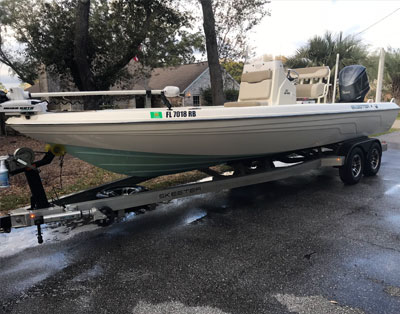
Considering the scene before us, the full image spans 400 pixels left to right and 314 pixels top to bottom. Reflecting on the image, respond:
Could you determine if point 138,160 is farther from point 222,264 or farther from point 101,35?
point 101,35

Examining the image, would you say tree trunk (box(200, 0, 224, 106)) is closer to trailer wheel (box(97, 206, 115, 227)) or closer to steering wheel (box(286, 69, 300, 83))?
steering wheel (box(286, 69, 300, 83))

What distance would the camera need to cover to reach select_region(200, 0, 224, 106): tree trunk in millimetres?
9273

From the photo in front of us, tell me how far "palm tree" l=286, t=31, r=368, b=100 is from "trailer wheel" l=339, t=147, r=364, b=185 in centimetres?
1588

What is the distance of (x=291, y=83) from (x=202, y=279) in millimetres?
3437

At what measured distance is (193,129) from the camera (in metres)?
3.56

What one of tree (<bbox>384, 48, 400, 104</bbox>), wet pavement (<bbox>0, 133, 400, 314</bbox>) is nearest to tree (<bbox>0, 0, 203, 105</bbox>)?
wet pavement (<bbox>0, 133, 400, 314</bbox>)

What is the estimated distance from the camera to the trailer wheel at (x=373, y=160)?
616 cm

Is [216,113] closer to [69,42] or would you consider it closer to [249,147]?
[249,147]

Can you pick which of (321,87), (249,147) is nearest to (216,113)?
(249,147)

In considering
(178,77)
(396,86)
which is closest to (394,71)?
(396,86)

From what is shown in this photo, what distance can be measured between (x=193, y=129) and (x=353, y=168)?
359 centimetres

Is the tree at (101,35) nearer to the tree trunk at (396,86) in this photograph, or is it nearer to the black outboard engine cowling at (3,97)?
the black outboard engine cowling at (3,97)

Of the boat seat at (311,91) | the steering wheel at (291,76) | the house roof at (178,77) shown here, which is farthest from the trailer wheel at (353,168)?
the house roof at (178,77)

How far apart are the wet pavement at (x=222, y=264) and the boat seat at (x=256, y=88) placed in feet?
5.10
